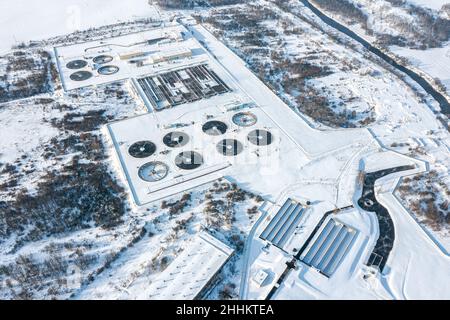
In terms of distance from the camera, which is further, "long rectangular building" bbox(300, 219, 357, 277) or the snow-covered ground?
the snow-covered ground

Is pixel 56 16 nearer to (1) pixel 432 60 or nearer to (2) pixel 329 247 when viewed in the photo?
(1) pixel 432 60

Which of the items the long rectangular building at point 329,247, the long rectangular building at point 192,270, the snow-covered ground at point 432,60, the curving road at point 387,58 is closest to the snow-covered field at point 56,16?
the curving road at point 387,58

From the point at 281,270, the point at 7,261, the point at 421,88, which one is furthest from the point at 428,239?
the point at 7,261

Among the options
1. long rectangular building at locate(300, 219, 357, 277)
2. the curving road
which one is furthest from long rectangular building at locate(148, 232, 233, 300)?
the curving road

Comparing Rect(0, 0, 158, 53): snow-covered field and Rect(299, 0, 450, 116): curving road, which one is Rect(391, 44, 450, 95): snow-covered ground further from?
Rect(0, 0, 158, 53): snow-covered field

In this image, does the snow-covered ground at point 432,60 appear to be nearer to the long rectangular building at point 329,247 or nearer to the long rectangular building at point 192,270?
the long rectangular building at point 329,247

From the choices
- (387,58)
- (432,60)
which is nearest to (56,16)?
(387,58)
